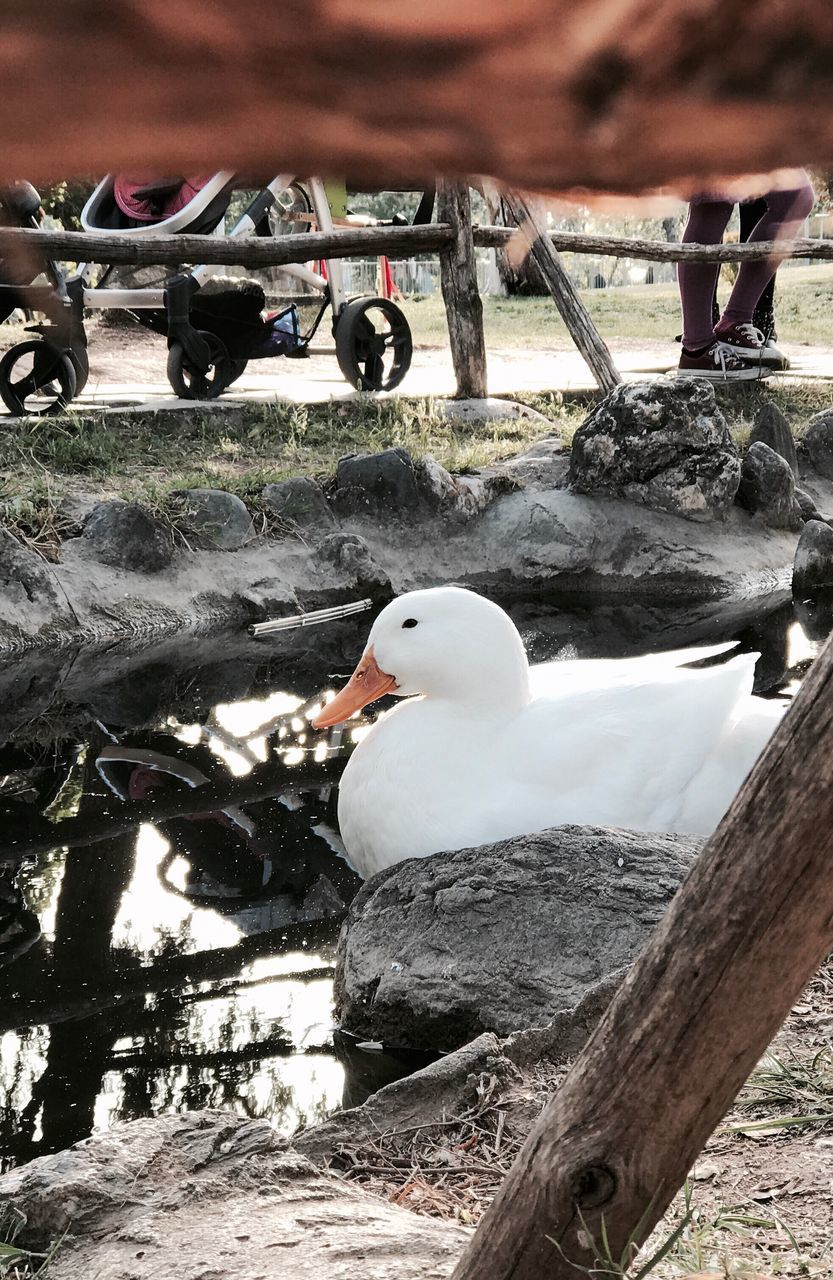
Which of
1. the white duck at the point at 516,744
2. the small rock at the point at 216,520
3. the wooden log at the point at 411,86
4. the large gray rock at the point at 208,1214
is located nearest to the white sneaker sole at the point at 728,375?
the small rock at the point at 216,520

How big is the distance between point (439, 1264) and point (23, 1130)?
1.22 metres

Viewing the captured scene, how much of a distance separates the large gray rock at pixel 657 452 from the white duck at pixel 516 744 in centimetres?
331

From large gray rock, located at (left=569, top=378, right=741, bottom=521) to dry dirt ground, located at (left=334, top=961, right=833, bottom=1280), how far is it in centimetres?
456

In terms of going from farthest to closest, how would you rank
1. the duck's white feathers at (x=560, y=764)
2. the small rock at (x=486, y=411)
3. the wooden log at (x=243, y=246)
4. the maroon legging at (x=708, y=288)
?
the maroon legging at (x=708, y=288) → the small rock at (x=486, y=411) → the wooden log at (x=243, y=246) → the duck's white feathers at (x=560, y=764)

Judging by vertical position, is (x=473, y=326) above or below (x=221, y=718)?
above

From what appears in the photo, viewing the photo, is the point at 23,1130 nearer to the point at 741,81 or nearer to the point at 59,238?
the point at 741,81

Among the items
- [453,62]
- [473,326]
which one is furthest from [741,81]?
[473,326]

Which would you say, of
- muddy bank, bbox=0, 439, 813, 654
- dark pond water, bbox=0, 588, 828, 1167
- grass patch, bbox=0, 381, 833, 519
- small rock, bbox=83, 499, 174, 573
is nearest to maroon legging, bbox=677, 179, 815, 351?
grass patch, bbox=0, 381, 833, 519

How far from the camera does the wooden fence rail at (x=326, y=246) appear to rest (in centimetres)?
698

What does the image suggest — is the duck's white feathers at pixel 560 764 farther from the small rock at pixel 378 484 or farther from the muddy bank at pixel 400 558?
the small rock at pixel 378 484

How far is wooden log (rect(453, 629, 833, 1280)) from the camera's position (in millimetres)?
1116

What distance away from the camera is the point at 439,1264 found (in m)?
1.61

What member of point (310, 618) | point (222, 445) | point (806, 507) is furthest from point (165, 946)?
point (806, 507)

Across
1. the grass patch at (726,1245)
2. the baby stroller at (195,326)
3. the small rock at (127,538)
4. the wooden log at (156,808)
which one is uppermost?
the baby stroller at (195,326)
